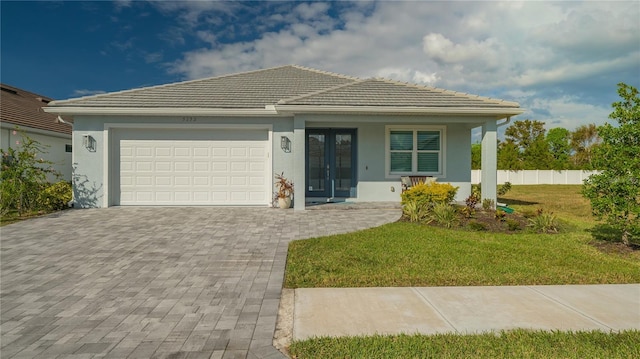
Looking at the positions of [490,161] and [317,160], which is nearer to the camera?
[490,161]

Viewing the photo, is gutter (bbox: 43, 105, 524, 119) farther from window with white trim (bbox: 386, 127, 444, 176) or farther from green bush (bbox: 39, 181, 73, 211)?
green bush (bbox: 39, 181, 73, 211)

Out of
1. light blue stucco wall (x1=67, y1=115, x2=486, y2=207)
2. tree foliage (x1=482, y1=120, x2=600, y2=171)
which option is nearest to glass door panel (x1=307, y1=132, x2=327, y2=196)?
light blue stucco wall (x1=67, y1=115, x2=486, y2=207)

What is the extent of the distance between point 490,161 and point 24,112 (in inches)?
777

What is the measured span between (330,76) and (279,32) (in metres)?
3.13

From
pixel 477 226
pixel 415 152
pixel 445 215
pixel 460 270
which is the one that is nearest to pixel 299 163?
pixel 445 215

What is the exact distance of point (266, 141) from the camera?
11469mm

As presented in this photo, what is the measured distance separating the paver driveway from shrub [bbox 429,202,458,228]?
147cm

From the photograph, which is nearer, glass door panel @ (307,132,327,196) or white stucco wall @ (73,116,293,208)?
white stucco wall @ (73,116,293,208)

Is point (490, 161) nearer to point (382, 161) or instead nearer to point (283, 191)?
point (382, 161)

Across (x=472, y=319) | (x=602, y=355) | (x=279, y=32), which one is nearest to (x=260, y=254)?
(x=472, y=319)

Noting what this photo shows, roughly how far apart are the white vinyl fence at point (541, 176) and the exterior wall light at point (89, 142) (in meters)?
27.9

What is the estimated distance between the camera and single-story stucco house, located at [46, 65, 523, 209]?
1055 cm

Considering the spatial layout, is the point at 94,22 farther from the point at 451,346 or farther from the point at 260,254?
the point at 451,346

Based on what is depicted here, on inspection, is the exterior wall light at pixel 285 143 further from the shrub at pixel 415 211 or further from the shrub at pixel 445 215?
the shrub at pixel 445 215
